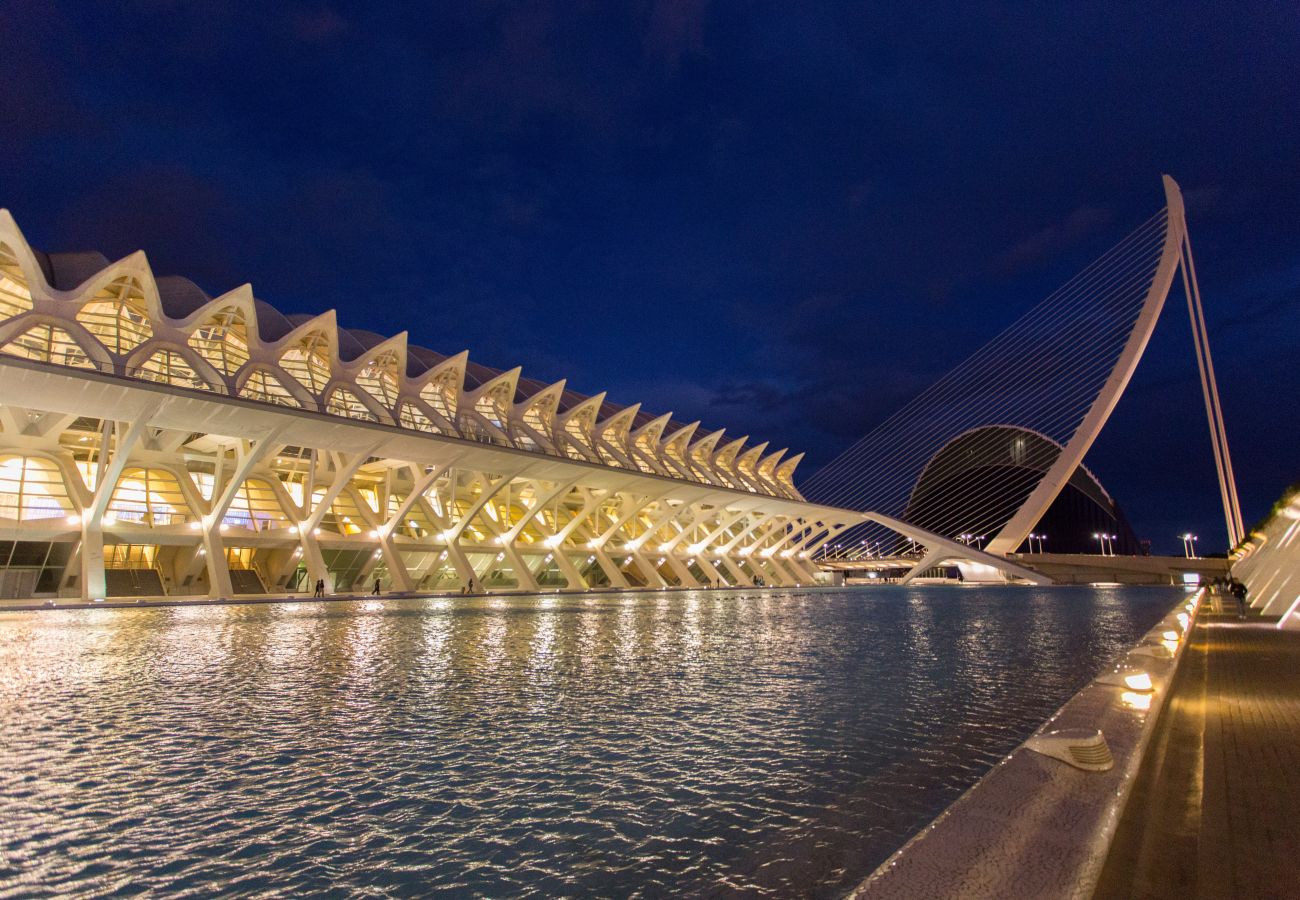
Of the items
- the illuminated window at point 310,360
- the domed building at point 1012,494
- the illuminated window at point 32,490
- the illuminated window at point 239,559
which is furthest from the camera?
the domed building at point 1012,494

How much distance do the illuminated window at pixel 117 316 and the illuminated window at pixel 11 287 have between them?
5.37 feet

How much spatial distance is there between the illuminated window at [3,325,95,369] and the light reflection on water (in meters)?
16.4

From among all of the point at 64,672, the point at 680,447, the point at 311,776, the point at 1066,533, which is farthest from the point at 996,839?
the point at 1066,533

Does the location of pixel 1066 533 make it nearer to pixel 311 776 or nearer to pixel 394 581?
pixel 394 581

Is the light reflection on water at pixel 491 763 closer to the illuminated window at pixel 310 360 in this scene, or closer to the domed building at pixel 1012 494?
the illuminated window at pixel 310 360

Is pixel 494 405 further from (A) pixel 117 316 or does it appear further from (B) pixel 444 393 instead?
(A) pixel 117 316

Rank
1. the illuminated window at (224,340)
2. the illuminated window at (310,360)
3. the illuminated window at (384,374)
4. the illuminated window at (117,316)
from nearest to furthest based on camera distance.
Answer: the illuminated window at (117,316) → the illuminated window at (224,340) → the illuminated window at (310,360) → the illuminated window at (384,374)

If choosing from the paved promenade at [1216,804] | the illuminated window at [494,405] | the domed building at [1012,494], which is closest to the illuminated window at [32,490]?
the illuminated window at [494,405]

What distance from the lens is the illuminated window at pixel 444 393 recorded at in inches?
1425

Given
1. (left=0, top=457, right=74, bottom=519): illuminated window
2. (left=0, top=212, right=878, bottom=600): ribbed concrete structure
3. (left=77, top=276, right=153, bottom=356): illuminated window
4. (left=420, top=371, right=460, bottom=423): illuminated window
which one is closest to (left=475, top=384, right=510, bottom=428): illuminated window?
(left=0, top=212, right=878, bottom=600): ribbed concrete structure

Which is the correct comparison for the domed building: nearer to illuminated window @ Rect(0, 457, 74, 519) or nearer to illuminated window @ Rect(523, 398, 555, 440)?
illuminated window @ Rect(523, 398, 555, 440)

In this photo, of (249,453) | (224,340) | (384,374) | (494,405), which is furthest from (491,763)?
→ (494,405)

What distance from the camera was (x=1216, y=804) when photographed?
3.12 m

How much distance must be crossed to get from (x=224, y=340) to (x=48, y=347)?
25.2ft
